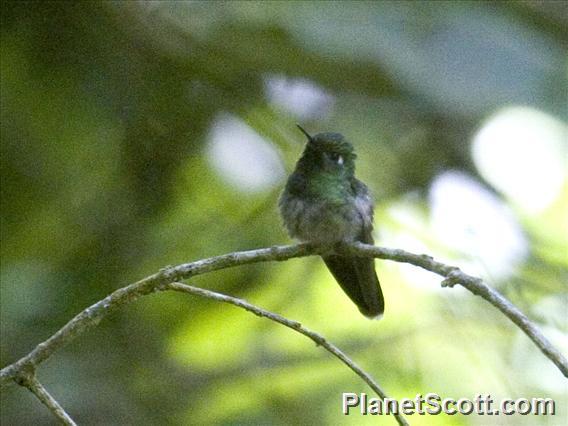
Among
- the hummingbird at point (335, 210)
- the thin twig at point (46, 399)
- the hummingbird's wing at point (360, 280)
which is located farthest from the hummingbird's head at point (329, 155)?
the thin twig at point (46, 399)

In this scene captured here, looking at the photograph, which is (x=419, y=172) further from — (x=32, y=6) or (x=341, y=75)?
(x=32, y=6)

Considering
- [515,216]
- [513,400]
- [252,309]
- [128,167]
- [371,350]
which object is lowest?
[252,309]

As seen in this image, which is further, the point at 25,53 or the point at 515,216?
the point at 25,53

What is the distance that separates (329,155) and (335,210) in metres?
0.23

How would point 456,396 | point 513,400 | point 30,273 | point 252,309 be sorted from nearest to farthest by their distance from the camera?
point 252,309 → point 513,400 → point 456,396 → point 30,273

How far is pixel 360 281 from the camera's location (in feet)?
9.64

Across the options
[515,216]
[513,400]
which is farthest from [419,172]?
[513,400]

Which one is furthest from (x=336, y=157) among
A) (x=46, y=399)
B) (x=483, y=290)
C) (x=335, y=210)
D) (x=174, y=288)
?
(x=46, y=399)

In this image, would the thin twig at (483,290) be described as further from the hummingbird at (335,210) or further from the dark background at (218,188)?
the dark background at (218,188)

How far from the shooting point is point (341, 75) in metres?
4.04

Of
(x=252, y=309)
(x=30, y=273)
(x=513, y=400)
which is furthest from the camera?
(x=30, y=273)

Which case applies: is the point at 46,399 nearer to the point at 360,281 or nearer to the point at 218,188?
the point at 360,281

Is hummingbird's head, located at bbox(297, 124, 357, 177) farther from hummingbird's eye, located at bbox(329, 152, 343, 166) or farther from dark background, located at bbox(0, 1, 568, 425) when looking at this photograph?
dark background, located at bbox(0, 1, 568, 425)

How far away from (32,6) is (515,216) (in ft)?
7.46
